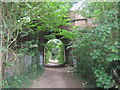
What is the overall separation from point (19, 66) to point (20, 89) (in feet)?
4.20

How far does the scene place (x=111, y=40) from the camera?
7.75ft

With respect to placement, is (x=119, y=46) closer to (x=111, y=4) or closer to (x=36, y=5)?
(x=111, y=4)

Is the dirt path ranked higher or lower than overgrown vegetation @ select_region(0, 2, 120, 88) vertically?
lower

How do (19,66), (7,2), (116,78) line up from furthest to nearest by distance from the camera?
(19,66), (7,2), (116,78)

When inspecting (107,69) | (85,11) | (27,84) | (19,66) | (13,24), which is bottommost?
(27,84)

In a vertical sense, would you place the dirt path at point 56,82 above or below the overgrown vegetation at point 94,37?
below

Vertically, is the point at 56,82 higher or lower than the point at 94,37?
lower

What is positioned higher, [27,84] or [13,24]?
[13,24]

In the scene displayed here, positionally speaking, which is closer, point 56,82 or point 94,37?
point 94,37

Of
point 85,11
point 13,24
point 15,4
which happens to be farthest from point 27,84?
point 85,11

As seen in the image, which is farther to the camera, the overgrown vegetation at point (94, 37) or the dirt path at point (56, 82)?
the dirt path at point (56, 82)

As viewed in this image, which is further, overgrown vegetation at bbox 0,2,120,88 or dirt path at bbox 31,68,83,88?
dirt path at bbox 31,68,83,88

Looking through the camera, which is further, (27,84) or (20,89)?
(27,84)

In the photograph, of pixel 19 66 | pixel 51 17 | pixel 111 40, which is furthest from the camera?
pixel 51 17
